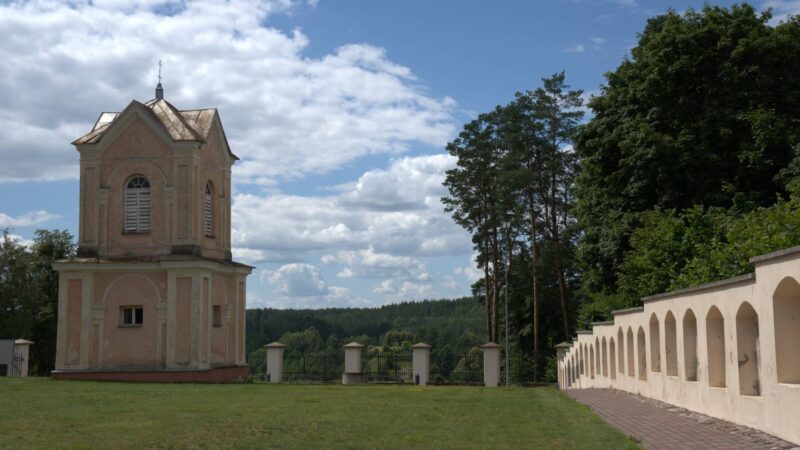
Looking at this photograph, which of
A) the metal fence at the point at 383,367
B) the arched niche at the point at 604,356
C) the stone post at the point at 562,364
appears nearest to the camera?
the arched niche at the point at 604,356

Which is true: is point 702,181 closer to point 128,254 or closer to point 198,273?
point 198,273

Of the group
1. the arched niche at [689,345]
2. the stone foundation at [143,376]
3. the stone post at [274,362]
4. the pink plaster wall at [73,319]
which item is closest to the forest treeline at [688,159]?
the arched niche at [689,345]

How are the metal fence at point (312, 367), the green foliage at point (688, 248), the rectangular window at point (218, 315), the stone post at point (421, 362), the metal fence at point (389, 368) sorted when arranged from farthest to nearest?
→ 1. the metal fence at point (312, 367)
2. the metal fence at point (389, 368)
3. the stone post at point (421, 362)
4. the rectangular window at point (218, 315)
5. the green foliage at point (688, 248)

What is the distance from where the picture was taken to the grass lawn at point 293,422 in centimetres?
1110

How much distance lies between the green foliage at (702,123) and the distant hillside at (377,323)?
1997 inches

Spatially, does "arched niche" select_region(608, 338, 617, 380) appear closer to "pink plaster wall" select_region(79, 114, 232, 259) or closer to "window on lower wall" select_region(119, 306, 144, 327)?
"pink plaster wall" select_region(79, 114, 232, 259)

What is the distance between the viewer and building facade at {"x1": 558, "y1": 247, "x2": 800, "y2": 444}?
11.4 meters

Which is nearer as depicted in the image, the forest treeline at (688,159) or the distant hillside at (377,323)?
the forest treeline at (688,159)

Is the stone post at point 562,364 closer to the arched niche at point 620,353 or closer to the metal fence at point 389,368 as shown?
the metal fence at point 389,368

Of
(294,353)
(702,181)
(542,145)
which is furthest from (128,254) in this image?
(542,145)

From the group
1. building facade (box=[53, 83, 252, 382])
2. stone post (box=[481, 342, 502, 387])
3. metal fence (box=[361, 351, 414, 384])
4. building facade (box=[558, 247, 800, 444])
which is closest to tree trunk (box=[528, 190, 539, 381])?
metal fence (box=[361, 351, 414, 384])

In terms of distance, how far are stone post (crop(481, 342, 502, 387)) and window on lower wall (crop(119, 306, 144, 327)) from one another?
13.7 m

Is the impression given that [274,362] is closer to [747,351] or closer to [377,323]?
[747,351]

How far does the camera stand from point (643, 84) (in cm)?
3111
